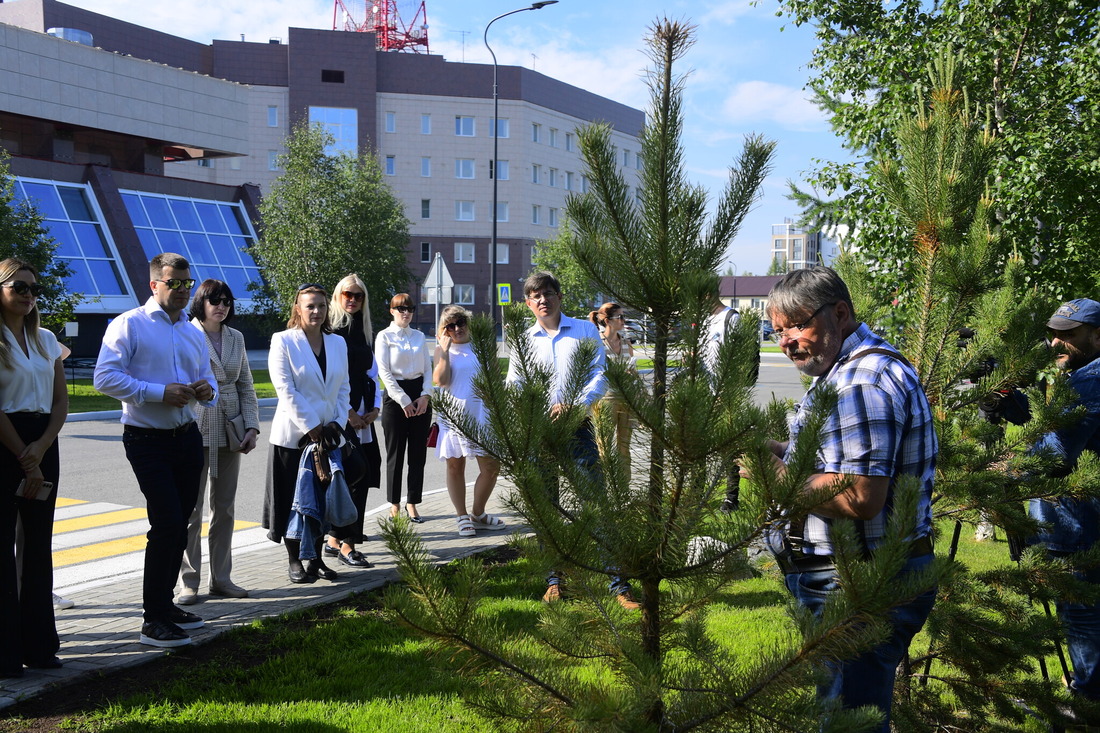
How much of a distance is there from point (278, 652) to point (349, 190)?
1094 inches

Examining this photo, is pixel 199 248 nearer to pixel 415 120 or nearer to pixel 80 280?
pixel 80 280

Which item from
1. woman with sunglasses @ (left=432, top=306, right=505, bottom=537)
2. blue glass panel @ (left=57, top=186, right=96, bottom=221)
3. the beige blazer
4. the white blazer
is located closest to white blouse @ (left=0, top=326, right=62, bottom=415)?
the beige blazer

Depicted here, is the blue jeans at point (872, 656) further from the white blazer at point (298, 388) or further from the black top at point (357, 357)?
the black top at point (357, 357)

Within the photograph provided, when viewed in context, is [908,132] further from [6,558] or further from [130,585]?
[130,585]

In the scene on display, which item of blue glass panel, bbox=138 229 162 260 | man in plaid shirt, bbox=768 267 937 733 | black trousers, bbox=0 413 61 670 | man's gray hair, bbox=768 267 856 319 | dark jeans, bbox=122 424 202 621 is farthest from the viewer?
blue glass panel, bbox=138 229 162 260

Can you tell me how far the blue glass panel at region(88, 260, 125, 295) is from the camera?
32.7 metres

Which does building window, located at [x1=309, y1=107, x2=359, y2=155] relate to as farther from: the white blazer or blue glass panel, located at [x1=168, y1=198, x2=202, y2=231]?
the white blazer

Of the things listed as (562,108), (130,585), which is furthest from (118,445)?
(562,108)

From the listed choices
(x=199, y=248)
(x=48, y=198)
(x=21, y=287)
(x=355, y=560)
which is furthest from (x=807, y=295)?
(x=199, y=248)

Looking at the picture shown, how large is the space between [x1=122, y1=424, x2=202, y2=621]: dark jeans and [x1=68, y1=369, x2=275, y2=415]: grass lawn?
35.0 ft

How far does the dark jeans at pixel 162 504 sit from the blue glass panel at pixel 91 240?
3173cm

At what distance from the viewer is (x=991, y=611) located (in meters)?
3.53

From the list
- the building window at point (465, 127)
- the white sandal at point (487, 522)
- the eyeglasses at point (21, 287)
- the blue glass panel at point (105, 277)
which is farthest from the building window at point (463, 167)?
the eyeglasses at point (21, 287)

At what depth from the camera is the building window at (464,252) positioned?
6519 centimetres
